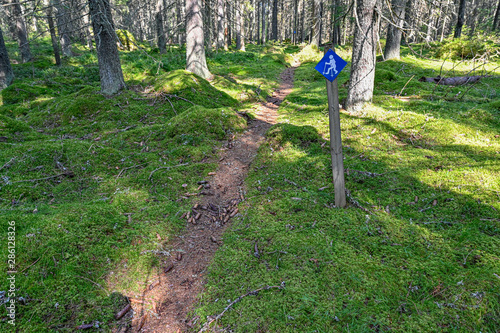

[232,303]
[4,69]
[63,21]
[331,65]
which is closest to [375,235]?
[232,303]

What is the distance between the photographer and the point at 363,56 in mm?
6375

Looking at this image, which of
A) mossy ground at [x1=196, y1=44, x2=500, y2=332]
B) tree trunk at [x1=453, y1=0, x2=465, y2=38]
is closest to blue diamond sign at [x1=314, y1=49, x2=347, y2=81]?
mossy ground at [x1=196, y1=44, x2=500, y2=332]

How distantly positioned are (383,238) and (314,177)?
1702 millimetres

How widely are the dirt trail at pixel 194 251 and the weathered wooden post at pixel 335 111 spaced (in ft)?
5.75

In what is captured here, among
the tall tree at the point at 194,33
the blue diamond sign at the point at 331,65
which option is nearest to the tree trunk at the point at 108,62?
the tall tree at the point at 194,33

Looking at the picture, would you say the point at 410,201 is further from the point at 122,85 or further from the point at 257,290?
the point at 122,85

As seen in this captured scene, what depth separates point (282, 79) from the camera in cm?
1486

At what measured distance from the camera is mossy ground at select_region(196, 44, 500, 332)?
2.41m

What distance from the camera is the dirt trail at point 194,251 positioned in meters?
2.71

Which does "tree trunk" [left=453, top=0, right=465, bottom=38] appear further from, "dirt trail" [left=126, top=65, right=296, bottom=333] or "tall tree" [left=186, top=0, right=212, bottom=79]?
"dirt trail" [left=126, top=65, right=296, bottom=333]

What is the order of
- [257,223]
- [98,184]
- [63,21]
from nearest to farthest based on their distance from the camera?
[257,223] < [98,184] < [63,21]

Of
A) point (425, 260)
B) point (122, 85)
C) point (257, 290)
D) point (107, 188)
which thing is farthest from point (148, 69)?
point (425, 260)

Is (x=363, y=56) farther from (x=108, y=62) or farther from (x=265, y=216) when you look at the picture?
(x=108, y=62)

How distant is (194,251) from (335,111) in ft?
9.60
